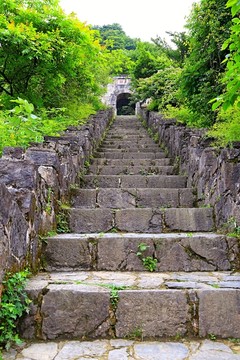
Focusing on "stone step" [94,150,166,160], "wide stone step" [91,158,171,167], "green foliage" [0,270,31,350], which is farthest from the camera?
"stone step" [94,150,166,160]

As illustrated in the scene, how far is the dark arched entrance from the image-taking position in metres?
25.8

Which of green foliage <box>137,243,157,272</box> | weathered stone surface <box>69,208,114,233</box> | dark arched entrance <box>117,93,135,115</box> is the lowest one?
green foliage <box>137,243,157,272</box>

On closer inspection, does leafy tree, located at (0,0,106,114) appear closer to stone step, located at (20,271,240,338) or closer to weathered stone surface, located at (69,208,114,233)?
weathered stone surface, located at (69,208,114,233)

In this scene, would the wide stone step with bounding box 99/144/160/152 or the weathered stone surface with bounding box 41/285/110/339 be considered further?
the wide stone step with bounding box 99/144/160/152

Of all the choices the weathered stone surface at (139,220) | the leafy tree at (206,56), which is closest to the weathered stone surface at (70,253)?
the weathered stone surface at (139,220)

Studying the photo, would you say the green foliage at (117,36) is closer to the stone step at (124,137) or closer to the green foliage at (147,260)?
the stone step at (124,137)

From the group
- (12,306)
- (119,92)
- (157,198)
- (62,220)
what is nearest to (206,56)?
(157,198)

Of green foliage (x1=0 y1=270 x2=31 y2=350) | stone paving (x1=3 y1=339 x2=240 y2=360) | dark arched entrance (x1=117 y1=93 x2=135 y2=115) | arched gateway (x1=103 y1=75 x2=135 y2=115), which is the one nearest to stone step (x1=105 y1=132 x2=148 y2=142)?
green foliage (x1=0 y1=270 x2=31 y2=350)

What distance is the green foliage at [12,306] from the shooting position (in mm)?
2484

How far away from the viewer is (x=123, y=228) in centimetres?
421

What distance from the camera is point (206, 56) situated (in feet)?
22.4

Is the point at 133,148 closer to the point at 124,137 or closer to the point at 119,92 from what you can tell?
the point at 124,137

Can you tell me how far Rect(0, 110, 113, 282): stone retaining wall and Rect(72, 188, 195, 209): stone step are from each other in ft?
0.82

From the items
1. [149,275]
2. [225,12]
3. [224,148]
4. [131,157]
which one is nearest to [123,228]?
[149,275]
